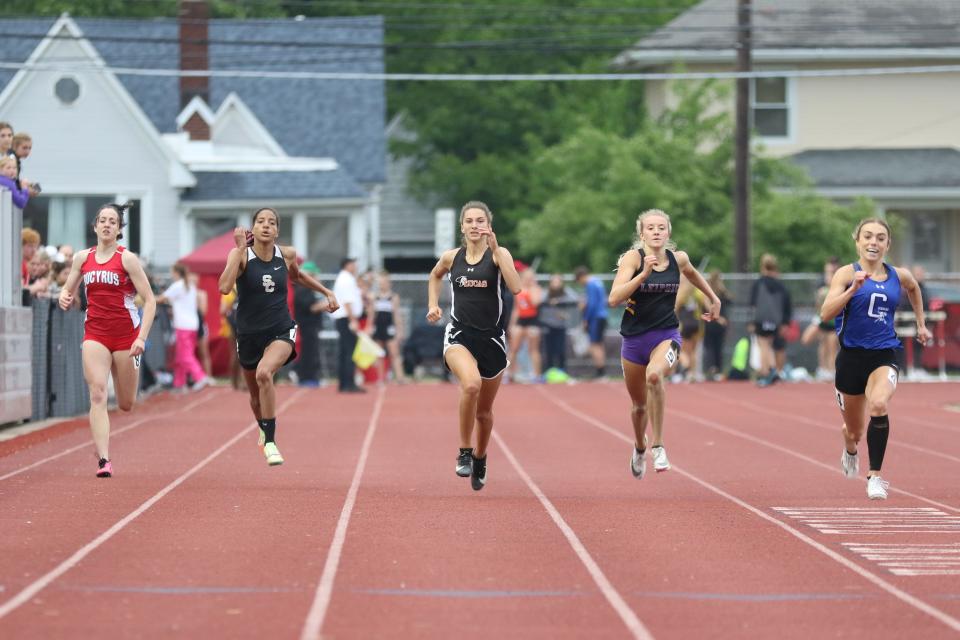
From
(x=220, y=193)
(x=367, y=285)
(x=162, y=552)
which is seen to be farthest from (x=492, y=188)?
(x=162, y=552)

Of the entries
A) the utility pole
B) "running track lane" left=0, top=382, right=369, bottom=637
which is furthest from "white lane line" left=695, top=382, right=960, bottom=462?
the utility pole

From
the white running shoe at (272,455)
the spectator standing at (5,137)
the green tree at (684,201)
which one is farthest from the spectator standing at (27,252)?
the green tree at (684,201)

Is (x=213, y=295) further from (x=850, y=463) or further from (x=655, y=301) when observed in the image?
(x=850, y=463)

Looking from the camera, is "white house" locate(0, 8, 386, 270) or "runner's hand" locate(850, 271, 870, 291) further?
"white house" locate(0, 8, 386, 270)

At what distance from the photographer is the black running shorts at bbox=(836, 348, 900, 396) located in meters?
12.5

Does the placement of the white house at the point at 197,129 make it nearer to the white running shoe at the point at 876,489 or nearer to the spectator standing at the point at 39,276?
the spectator standing at the point at 39,276

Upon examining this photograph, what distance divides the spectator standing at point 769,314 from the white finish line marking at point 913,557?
1885 cm

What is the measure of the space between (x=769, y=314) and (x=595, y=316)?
10.5 feet

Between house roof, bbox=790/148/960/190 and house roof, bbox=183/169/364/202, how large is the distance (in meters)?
11.5

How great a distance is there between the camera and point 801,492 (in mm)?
13477

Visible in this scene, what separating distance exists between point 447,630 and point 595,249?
3395 centimetres

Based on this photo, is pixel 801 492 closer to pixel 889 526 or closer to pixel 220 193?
pixel 889 526

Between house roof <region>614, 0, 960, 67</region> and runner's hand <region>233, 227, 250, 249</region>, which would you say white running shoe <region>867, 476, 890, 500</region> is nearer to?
runner's hand <region>233, 227, 250, 249</region>

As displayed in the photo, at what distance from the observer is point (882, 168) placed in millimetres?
43438
